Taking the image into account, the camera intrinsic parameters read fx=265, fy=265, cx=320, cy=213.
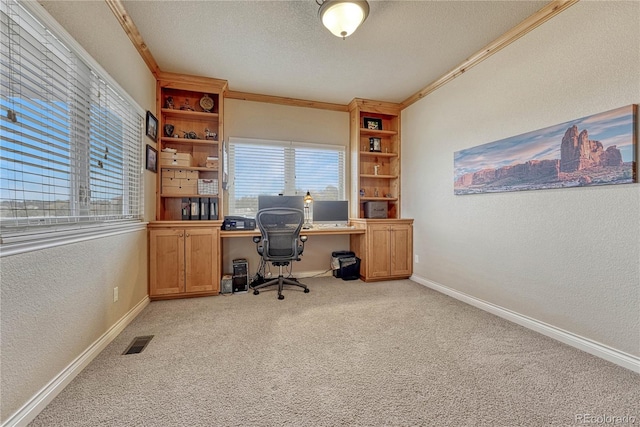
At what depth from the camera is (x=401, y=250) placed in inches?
154

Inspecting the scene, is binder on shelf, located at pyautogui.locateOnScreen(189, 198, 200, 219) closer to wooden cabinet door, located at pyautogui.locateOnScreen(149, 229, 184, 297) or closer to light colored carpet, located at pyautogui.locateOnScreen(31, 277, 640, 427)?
wooden cabinet door, located at pyautogui.locateOnScreen(149, 229, 184, 297)

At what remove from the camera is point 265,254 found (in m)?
3.22

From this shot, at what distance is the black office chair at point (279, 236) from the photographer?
10.4 feet

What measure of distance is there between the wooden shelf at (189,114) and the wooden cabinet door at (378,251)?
262cm

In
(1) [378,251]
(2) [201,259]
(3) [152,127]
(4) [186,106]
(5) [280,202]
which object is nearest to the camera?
(3) [152,127]

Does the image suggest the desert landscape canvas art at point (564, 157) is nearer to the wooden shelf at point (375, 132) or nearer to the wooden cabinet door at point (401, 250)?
the wooden cabinet door at point (401, 250)

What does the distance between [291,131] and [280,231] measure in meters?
1.65

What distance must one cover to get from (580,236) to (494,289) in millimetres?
913

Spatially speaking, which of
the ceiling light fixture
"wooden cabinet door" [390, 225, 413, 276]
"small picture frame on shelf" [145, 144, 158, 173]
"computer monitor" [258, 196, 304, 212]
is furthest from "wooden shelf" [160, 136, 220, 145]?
"wooden cabinet door" [390, 225, 413, 276]

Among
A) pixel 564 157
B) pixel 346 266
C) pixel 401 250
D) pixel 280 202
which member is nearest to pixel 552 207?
pixel 564 157

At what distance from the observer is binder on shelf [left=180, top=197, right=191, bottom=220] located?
3359mm

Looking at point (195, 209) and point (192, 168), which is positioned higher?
point (192, 168)

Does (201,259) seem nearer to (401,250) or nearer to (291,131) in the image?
(291,131)

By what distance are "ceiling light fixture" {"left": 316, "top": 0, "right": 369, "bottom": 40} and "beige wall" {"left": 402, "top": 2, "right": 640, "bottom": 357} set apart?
154 cm
